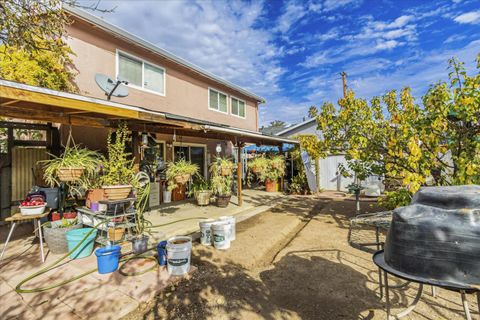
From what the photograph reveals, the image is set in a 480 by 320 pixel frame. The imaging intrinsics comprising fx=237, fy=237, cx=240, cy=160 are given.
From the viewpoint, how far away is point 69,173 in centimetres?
392

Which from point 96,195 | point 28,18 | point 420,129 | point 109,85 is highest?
point 28,18

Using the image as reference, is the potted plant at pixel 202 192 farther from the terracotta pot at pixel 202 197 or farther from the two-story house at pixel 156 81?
the two-story house at pixel 156 81

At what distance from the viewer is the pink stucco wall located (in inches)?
254

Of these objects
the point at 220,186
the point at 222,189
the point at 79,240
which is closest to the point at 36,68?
the point at 79,240

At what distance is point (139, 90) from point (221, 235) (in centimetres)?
587

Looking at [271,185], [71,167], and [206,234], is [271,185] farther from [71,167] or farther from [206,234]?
[71,167]

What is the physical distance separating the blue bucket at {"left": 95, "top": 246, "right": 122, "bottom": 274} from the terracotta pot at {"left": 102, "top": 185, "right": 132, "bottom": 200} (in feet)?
3.28

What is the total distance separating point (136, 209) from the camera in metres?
4.83

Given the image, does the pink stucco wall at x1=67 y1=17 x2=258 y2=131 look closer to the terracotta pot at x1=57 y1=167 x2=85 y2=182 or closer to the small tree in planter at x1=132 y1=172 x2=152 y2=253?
the small tree in planter at x1=132 y1=172 x2=152 y2=253

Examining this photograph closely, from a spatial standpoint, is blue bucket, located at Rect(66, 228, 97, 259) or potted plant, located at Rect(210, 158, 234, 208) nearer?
blue bucket, located at Rect(66, 228, 97, 259)

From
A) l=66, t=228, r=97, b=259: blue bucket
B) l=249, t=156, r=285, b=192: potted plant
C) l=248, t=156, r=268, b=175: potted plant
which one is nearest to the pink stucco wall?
l=248, t=156, r=268, b=175: potted plant

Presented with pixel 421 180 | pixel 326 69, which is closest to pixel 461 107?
pixel 421 180

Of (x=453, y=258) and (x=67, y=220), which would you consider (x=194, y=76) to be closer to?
(x=67, y=220)

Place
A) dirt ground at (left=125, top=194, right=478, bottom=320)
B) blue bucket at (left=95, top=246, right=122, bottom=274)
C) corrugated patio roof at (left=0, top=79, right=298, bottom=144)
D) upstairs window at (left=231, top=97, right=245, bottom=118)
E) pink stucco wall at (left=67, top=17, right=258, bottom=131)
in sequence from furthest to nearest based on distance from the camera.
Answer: upstairs window at (left=231, top=97, right=245, bottom=118) → pink stucco wall at (left=67, top=17, right=258, bottom=131) → blue bucket at (left=95, top=246, right=122, bottom=274) → corrugated patio roof at (left=0, top=79, right=298, bottom=144) → dirt ground at (left=125, top=194, right=478, bottom=320)
